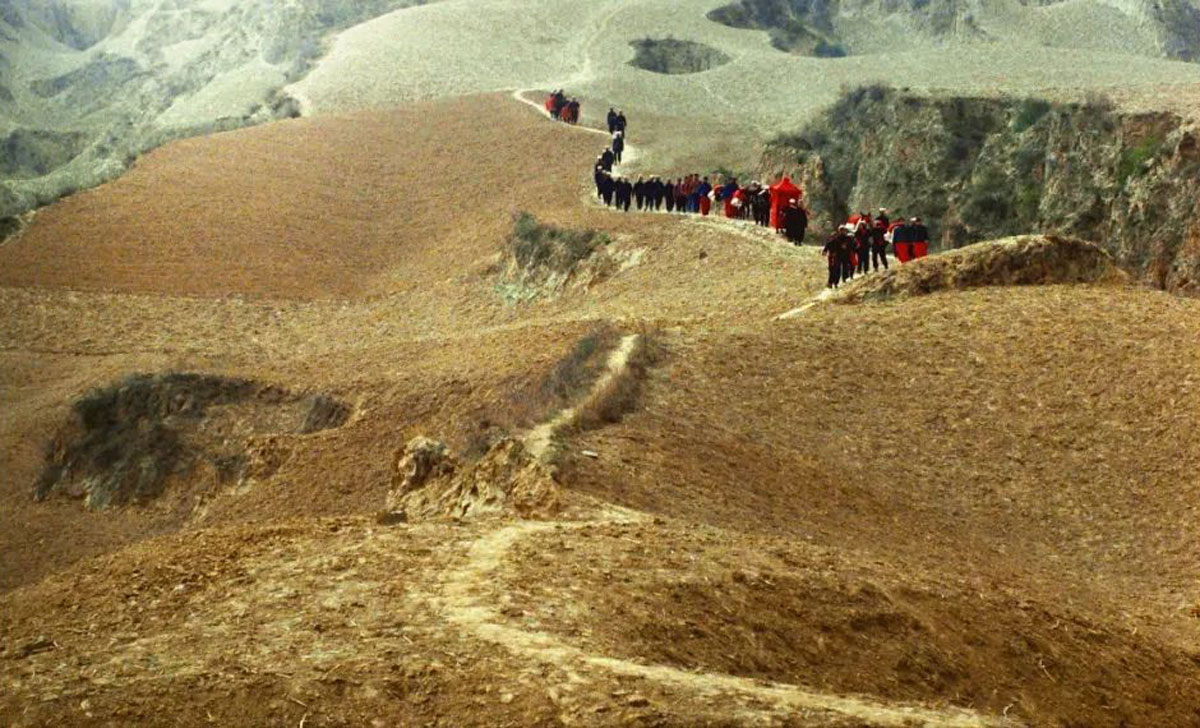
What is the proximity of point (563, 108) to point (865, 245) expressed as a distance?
1164 inches

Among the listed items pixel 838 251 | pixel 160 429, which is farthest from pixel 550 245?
pixel 160 429

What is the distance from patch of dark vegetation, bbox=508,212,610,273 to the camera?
39.2 meters

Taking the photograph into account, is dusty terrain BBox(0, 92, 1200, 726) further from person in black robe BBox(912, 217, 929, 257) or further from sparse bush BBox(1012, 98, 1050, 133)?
sparse bush BBox(1012, 98, 1050, 133)

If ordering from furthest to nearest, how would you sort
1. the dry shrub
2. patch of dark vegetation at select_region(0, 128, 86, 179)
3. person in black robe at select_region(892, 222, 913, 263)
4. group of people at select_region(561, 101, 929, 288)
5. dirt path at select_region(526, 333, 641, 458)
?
patch of dark vegetation at select_region(0, 128, 86, 179), person in black robe at select_region(892, 222, 913, 263), group of people at select_region(561, 101, 929, 288), the dry shrub, dirt path at select_region(526, 333, 641, 458)

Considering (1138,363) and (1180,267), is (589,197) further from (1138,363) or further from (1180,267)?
(1138,363)

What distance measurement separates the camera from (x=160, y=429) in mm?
29469

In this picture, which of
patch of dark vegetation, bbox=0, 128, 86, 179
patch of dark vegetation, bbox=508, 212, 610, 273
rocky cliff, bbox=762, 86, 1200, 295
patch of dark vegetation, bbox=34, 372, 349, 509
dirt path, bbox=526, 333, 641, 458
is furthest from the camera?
patch of dark vegetation, bbox=0, 128, 86, 179

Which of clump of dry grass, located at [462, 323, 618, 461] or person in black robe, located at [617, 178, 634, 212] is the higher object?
person in black robe, located at [617, 178, 634, 212]

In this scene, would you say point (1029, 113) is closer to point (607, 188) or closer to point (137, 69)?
point (607, 188)

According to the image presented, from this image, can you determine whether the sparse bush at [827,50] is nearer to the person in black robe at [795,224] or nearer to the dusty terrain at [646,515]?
the dusty terrain at [646,515]

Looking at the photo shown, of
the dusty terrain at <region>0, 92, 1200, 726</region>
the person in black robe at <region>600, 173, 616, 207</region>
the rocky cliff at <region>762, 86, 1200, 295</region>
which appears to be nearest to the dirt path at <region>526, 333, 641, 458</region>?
the dusty terrain at <region>0, 92, 1200, 726</region>

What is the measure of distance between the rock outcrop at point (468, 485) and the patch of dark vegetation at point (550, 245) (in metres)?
19.9

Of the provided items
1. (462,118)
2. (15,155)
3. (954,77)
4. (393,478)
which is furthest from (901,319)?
(15,155)

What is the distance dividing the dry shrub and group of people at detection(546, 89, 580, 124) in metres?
30.8
